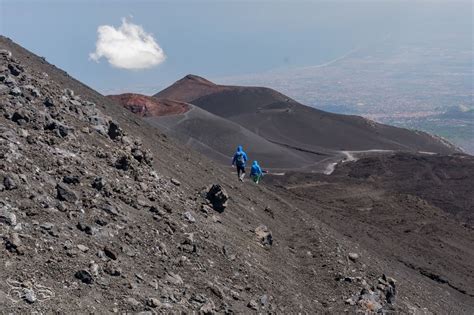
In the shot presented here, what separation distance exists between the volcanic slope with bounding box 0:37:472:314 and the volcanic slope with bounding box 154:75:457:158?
1307 inches

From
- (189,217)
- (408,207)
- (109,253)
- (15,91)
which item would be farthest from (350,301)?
(408,207)

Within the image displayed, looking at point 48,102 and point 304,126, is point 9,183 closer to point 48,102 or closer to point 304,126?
point 48,102

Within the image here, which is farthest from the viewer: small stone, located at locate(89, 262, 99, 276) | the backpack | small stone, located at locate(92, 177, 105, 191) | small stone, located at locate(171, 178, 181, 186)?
the backpack

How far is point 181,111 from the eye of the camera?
47.5 meters

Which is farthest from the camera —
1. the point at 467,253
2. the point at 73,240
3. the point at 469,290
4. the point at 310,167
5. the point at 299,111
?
the point at 299,111

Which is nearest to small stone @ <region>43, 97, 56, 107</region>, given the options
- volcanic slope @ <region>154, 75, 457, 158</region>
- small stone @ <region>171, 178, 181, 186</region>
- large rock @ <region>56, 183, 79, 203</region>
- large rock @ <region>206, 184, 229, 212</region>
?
small stone @ <region>171, 178, 181, 186</region>

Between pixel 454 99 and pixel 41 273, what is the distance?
668 feet

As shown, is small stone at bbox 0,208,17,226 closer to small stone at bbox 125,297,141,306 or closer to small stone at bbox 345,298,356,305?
small stone at bbox 125,297,141,306

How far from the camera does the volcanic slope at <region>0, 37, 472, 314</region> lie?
7242 mm

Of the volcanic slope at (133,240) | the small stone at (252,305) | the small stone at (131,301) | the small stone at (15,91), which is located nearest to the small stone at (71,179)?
the volcanic slope at (133,240)

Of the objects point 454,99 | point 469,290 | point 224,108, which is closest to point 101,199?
point 469,290

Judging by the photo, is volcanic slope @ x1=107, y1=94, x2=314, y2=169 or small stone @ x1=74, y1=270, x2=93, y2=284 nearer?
small stone @ x1=74, y1=270, x2=93, y2=284

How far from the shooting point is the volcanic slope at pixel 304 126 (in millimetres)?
50312

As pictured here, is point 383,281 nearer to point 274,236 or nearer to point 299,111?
point 274,236
